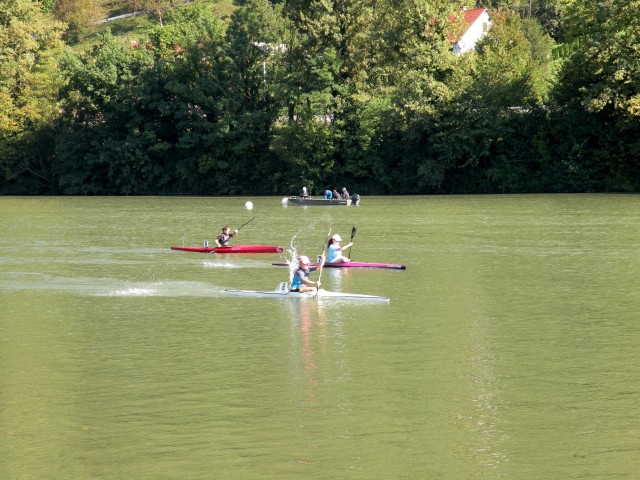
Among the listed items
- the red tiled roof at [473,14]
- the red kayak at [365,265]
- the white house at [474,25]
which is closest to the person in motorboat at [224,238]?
the red kayak at [365,265]

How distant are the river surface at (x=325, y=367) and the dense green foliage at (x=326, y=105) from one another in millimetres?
38013

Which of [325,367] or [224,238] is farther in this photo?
[224,238]

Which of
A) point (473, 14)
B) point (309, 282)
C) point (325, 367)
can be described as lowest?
point (325, 367)

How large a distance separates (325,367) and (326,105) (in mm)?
64000

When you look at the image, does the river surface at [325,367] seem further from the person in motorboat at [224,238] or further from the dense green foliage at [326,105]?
the dense green foliage at [326,105]

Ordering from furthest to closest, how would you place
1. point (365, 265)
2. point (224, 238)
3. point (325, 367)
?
point (224, 238) < point (365, 265) < point (325, 367)

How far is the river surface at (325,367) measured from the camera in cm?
1271

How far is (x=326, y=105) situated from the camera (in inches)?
3162

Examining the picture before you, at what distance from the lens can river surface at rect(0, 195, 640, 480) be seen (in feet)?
41.7

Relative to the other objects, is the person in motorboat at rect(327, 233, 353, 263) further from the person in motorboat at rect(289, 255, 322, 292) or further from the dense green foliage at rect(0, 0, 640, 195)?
the dense green foliage at rect(0, 0, 640, 195)

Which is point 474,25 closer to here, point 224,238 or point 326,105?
point 326,105

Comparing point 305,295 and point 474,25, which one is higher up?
point 474,25

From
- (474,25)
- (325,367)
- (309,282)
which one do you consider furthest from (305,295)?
(474,25)

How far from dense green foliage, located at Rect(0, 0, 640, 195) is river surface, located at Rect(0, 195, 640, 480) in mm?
38013
